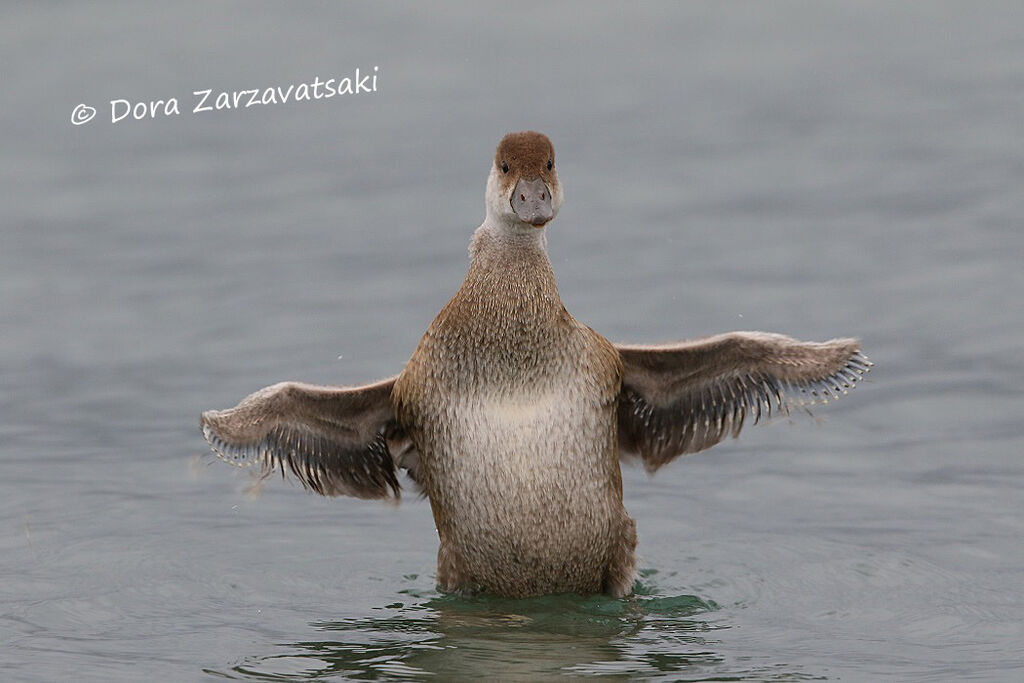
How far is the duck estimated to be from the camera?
13.1 metres

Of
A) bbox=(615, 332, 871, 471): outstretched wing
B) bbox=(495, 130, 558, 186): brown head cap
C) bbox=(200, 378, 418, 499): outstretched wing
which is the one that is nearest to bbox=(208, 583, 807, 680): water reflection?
bbox=(200, 378, 418, 499): outstretched wing

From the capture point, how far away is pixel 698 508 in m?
15.4

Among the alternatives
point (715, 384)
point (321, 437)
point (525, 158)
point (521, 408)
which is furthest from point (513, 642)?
point (525, 158)

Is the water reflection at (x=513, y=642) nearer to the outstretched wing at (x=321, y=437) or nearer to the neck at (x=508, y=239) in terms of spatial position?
the outstretched wing at (x=321, y=437)

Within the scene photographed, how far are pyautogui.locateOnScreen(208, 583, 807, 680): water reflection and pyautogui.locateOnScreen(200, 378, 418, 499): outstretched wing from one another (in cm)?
87

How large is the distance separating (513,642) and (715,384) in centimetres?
236

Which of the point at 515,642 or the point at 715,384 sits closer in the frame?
the point at 515,642

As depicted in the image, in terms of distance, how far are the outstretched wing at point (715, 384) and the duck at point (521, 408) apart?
1cm

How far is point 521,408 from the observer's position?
43.1 feet

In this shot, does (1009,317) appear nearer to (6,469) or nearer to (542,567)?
(542,567)

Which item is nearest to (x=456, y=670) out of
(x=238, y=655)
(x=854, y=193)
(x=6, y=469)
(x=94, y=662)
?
(x=238, y=655)

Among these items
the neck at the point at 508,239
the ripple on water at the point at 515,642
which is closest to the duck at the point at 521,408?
the neck at the point at 508,239

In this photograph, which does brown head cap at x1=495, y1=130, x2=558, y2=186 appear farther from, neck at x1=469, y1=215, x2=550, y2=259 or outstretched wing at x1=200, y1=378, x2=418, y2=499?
outstretched wing at x1=200, y1=378, x2=418, y2=499

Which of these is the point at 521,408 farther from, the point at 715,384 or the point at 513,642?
the point at 715,384
